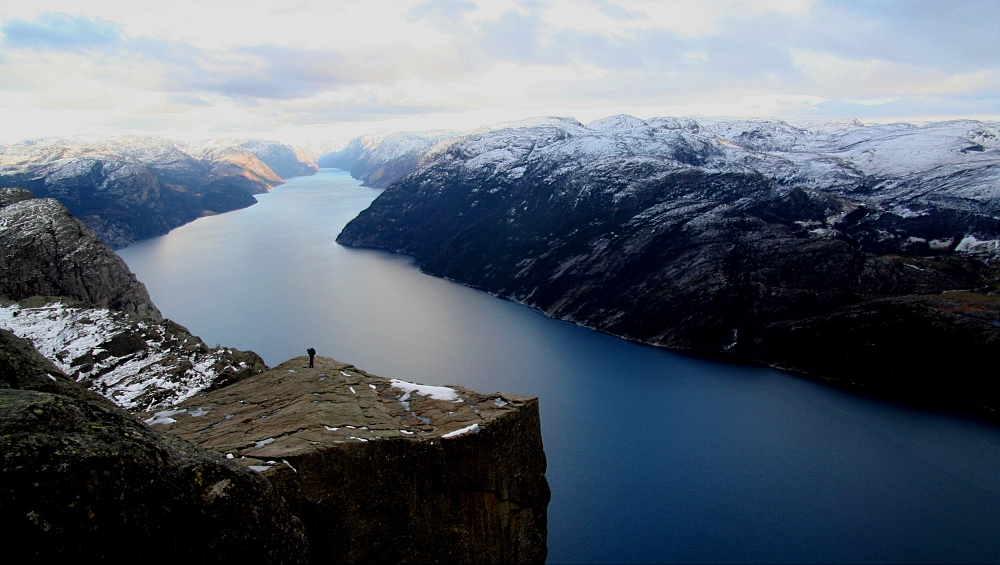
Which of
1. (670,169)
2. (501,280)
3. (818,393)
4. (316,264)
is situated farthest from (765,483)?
(316,264)

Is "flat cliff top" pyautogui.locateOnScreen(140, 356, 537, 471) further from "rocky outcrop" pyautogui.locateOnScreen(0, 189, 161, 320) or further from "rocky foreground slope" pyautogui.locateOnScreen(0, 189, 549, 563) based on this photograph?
"rocky outcrop" pyautogui.locateOnScreen(0, 189, 161, 320)

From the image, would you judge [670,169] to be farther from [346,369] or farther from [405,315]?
[346,369]

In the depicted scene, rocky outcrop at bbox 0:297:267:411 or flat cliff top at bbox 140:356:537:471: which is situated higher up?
flat cliff top at bbox 140:356:537:471

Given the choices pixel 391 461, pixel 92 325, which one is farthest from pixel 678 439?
pixel 92 325

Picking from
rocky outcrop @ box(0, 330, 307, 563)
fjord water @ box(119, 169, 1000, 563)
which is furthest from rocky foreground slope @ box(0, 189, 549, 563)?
fjord water @ box(119, 169, 1000, 563)

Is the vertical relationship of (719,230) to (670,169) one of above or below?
below

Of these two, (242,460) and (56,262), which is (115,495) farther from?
(56,262)
